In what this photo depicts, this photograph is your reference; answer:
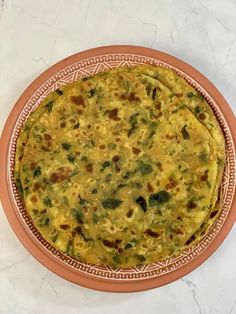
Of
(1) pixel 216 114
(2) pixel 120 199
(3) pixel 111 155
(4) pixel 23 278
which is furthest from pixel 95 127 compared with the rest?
(4) pixel 23 278

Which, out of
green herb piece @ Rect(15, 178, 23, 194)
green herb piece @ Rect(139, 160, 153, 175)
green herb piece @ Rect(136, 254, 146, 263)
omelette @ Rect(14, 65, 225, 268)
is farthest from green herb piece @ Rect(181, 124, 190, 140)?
green herb piece @ Rect(15, 178, 23, 194)

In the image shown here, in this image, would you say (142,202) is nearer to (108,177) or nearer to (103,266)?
(108,177)

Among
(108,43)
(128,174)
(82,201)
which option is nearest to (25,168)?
(82,201)

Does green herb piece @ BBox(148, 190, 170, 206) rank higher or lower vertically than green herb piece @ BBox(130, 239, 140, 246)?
higher

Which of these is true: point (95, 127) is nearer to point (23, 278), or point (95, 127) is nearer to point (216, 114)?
point (216, 114)

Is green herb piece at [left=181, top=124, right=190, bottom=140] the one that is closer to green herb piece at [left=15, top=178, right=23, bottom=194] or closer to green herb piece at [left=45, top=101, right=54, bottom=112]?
green herb piece at [left=45, top=101, right=54, bottom=112]

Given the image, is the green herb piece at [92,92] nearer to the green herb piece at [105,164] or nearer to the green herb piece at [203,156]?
the green herb piece at [105,164]
